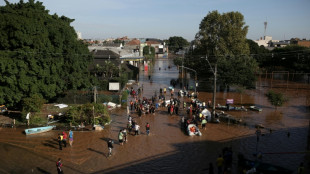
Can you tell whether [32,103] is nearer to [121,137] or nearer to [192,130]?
[121,137]

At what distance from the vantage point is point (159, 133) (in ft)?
73.3

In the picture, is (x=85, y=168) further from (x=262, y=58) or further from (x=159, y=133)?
(x=262, y=58)

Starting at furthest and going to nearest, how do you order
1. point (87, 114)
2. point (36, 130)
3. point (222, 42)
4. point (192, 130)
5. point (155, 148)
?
point (222, 42) → point (87, 114) → point (36, 130) → point (192, 130) → point (155, 148)

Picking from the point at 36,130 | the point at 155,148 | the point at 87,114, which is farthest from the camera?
the point at 87,114

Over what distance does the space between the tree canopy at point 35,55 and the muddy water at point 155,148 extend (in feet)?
15.3

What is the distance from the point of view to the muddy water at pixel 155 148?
16109mm

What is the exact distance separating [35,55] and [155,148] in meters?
16.2

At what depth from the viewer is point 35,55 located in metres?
26.8

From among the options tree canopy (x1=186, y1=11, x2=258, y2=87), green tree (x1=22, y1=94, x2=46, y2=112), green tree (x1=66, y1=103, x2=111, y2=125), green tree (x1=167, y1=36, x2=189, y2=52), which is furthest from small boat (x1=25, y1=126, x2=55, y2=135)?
Result: green tree (x1=167, y1=36, x2=189, y2=52)

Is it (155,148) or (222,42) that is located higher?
(222,42)

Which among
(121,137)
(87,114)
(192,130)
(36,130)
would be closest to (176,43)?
(87,114)

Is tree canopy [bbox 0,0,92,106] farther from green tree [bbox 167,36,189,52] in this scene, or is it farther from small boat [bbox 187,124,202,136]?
green tree [bbox 167,36,189,52]

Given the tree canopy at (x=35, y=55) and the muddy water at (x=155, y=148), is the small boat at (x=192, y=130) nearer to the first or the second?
the muddy water at (x=155, y=148)

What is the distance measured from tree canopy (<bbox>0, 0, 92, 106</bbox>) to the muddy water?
4.68 meters
